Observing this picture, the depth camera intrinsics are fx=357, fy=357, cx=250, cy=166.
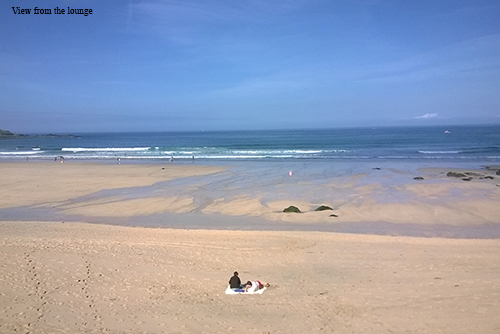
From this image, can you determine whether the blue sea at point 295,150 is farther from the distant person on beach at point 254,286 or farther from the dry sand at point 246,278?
the distant person on beach at point 254,286

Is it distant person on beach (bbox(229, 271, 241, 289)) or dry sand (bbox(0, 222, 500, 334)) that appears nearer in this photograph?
dry sand (bbox(0, 222, 500, 334))

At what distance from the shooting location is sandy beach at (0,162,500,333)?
610 centimetres

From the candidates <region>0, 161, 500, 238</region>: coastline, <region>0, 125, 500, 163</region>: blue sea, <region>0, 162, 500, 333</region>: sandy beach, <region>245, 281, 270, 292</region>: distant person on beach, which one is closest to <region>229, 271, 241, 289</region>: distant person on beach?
<region>245, 281, 270, 292</region>: distant person on beach

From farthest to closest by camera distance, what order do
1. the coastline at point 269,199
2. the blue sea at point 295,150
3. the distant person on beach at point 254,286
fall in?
the blue sea at point 295,150 → the coastline at point 269,199 → the distant person on beach at point 254,286

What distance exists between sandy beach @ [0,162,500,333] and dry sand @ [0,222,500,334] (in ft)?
0.10

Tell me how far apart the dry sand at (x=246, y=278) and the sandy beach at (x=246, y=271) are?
3 cm

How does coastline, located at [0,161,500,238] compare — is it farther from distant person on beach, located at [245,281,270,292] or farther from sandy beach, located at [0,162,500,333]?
distant person on beach, located at [245,281,270,292]

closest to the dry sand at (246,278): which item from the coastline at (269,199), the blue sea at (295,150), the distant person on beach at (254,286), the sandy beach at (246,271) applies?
the sandy beach at (246,271)

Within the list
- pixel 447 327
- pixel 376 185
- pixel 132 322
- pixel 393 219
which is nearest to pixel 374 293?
pixel 447 327

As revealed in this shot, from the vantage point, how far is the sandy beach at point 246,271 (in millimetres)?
6102

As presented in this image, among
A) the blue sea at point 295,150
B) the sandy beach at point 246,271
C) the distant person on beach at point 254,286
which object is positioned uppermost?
the blue sea at point 295,150

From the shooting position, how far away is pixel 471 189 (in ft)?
63.0

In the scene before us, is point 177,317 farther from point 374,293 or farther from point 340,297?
point 374,293

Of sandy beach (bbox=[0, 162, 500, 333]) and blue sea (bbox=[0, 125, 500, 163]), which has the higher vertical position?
blue sea (bbox=[0, 125, 500, 163])
